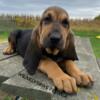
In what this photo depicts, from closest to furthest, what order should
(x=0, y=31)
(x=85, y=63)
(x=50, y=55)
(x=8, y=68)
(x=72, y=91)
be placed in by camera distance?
(x=72, y=91) < (x=50, y=55) < (x=8, y=68) < (x=85, y=63) < (x=0, y=31)

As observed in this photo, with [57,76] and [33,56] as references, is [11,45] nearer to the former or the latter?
[33,56]

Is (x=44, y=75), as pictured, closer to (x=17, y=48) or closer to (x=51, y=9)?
(x=51, y=9)

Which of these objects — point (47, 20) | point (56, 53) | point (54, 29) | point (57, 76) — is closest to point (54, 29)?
point (54, 29)

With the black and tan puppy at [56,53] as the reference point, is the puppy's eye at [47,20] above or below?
above

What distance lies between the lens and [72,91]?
3.79 metres

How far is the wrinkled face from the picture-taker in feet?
13.2

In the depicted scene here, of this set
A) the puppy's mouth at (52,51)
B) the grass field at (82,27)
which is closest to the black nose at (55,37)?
the puppy's mouth at (52,51)

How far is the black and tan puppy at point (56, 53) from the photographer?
156 inches

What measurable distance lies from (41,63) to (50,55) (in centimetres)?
19

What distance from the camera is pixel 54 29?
4062 mm

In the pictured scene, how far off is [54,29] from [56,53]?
48cm

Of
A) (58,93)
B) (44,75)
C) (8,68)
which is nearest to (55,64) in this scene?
(44,75)

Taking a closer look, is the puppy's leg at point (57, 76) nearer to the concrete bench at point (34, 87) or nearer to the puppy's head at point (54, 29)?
the concrete bench at point (34, 87)

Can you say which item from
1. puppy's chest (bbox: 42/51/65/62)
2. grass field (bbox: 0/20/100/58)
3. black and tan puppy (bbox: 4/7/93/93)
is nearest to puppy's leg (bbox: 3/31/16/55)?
black and tan puppy (bbox: 4/7/93/93)
